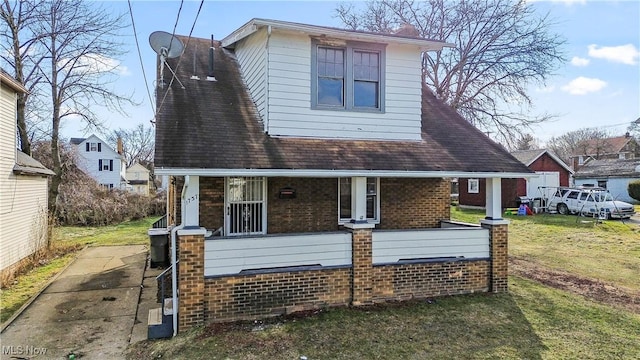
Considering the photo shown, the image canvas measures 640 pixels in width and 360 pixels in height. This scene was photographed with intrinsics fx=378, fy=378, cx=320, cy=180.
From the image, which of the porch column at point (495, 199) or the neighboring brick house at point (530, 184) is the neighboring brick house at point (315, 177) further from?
the neighboring brick house at point (530, 184)

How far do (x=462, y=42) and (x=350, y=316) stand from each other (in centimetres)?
1661

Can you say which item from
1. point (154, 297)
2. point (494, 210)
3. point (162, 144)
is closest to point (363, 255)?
point (494, 210)

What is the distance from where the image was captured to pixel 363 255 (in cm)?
712

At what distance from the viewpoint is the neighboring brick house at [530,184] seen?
2539 centimetres

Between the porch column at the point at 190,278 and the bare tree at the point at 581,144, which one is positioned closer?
the porch column at the point at 190,278

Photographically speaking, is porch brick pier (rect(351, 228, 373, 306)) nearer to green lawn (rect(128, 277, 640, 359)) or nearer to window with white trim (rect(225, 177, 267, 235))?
green lawn (rect(128, 277, 640, 359))

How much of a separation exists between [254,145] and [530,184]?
81.2ft

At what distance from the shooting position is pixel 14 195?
10195mm

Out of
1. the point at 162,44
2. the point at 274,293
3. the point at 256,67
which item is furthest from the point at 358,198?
the point at 162,44

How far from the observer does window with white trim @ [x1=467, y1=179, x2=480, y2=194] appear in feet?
87.6

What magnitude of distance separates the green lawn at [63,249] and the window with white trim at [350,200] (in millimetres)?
6901

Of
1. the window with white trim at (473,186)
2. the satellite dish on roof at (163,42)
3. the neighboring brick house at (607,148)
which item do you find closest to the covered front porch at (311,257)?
the satellite dish on roof at (163,42)

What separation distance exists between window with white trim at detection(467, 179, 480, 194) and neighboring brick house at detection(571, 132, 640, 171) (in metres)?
→ 30.5

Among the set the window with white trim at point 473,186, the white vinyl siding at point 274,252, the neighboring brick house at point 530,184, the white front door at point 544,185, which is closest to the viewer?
the white vinyl siding at point 274,252
